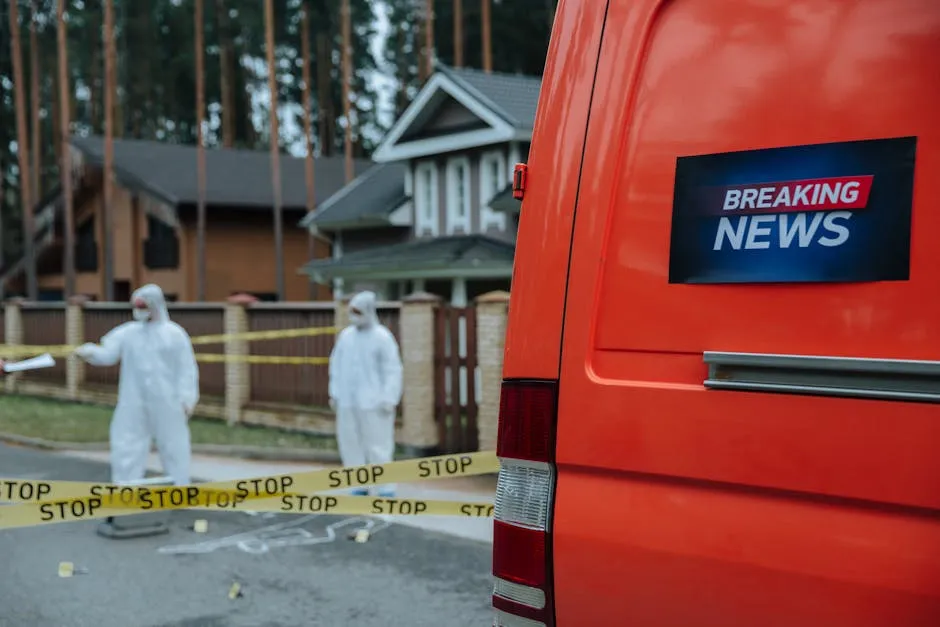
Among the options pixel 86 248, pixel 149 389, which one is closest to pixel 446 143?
pixel 149 389

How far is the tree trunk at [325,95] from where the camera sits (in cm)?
4475

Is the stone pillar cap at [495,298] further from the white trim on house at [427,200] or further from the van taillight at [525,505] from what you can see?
the white trim on house at [427,200]

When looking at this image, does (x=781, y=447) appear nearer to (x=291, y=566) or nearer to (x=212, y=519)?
(x=291, y=566)

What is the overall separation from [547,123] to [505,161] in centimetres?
1824

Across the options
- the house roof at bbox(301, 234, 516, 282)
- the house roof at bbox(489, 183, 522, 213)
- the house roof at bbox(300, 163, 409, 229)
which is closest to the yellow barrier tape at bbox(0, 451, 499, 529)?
the house roof at bbox(301, 234, 516, 282)

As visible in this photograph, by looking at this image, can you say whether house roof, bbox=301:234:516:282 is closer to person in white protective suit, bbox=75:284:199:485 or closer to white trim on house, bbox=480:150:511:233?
white trim on house, bbox=480:150:511:233

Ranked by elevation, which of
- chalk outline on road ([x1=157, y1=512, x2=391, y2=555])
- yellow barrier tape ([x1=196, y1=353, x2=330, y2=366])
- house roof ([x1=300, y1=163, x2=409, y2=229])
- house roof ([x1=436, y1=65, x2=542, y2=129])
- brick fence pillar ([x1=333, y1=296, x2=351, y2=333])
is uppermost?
house roof ([x1=436, y1=65, x2=542, y2=129])

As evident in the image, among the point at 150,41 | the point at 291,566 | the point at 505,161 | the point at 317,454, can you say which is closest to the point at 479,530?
the point at 291,566

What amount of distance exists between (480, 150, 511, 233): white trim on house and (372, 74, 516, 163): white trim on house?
0.39m

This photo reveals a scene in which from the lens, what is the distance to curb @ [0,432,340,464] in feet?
39.3

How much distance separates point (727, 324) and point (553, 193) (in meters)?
0.59

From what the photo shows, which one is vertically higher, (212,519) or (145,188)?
(145,188)

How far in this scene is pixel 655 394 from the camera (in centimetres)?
238

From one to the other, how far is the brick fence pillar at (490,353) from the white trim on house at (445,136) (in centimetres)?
931
